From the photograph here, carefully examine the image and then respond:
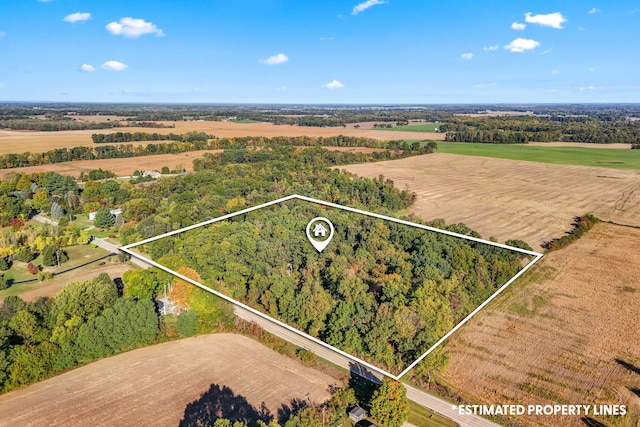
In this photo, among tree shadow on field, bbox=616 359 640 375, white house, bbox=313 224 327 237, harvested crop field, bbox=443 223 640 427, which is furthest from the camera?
tree shadow on field, bbox=616 359 640 375

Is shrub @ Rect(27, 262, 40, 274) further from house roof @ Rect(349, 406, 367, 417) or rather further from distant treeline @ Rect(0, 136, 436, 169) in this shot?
distant treeline @ Rect(0, 136, 436, 169)

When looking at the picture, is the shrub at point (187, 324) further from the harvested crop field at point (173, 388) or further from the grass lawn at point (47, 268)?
the grass lawn at point (47, 268)

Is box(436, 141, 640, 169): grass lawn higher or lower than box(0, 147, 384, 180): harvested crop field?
higher

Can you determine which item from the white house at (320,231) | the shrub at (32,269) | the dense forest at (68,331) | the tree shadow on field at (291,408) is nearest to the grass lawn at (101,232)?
the shrub at (32,269)

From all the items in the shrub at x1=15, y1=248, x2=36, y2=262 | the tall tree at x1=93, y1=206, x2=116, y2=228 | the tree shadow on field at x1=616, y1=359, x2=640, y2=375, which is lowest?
the tree shadow on field at x1=616, y1=359, x2=640, y2=375

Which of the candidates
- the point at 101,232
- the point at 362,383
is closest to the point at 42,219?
the point at 101,232

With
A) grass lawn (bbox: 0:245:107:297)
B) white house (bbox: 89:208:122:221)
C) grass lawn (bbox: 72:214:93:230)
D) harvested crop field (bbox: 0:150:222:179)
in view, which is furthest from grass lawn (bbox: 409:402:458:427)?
harvested crop field (bbox: 0:150:222:179)

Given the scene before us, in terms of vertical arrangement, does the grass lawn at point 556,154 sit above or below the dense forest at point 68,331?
above
